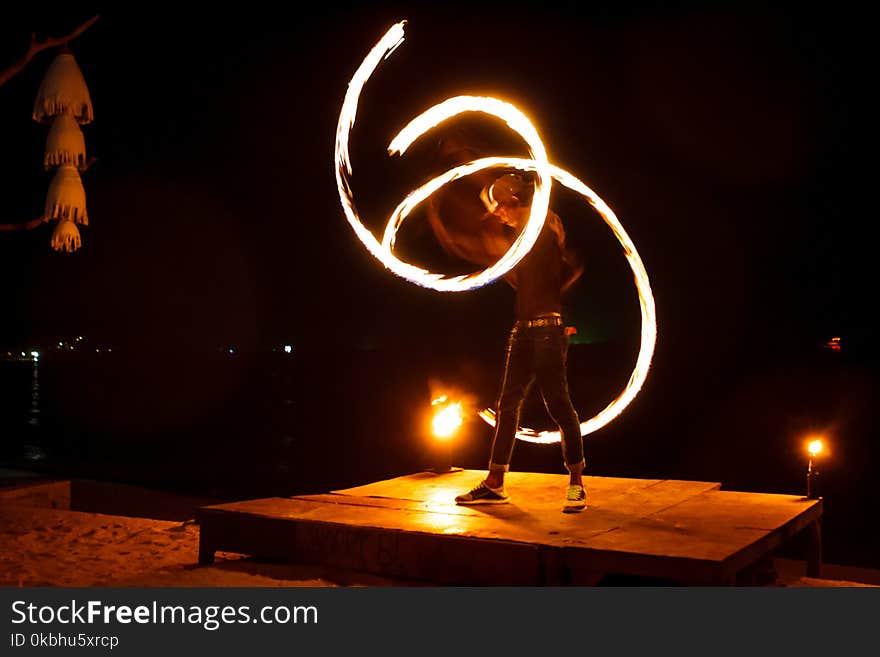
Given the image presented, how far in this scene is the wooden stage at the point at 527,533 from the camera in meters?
4.86

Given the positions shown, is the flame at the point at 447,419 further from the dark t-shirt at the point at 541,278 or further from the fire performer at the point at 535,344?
the dark t-shirt at the point at 541,278

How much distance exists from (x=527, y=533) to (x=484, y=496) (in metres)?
1.23

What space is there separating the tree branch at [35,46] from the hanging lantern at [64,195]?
1.14 m

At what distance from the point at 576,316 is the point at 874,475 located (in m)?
25.1

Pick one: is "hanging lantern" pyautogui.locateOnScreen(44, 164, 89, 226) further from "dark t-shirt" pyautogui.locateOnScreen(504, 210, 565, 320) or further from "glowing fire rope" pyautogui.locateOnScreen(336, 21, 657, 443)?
"dark t-shirt" pyautogui.locateOnScreen(504, 210, 565, 320)

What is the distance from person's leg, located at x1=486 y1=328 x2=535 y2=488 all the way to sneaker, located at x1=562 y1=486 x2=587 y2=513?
50cm

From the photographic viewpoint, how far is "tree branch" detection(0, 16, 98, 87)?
392 inches

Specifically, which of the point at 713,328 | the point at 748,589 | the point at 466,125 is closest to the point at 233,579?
the point at 748,589

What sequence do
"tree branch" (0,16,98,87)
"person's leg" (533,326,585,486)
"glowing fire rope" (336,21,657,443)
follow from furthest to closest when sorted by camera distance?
1. "tree branch" (0,16,98,87)
2. "glowing fire rope" (336,21,657,443)
3. "person's leg" (533,326,585,486)

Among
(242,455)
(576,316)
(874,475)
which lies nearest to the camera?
(874,475)

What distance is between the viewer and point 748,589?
15.2 feet

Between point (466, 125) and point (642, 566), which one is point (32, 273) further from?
point (642, 566)

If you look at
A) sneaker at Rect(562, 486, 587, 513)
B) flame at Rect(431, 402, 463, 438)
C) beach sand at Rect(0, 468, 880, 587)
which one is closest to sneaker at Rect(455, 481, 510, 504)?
sneaker at Rect(562, 486, 587, 513)

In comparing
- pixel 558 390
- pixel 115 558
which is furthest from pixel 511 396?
pixel 115 558
